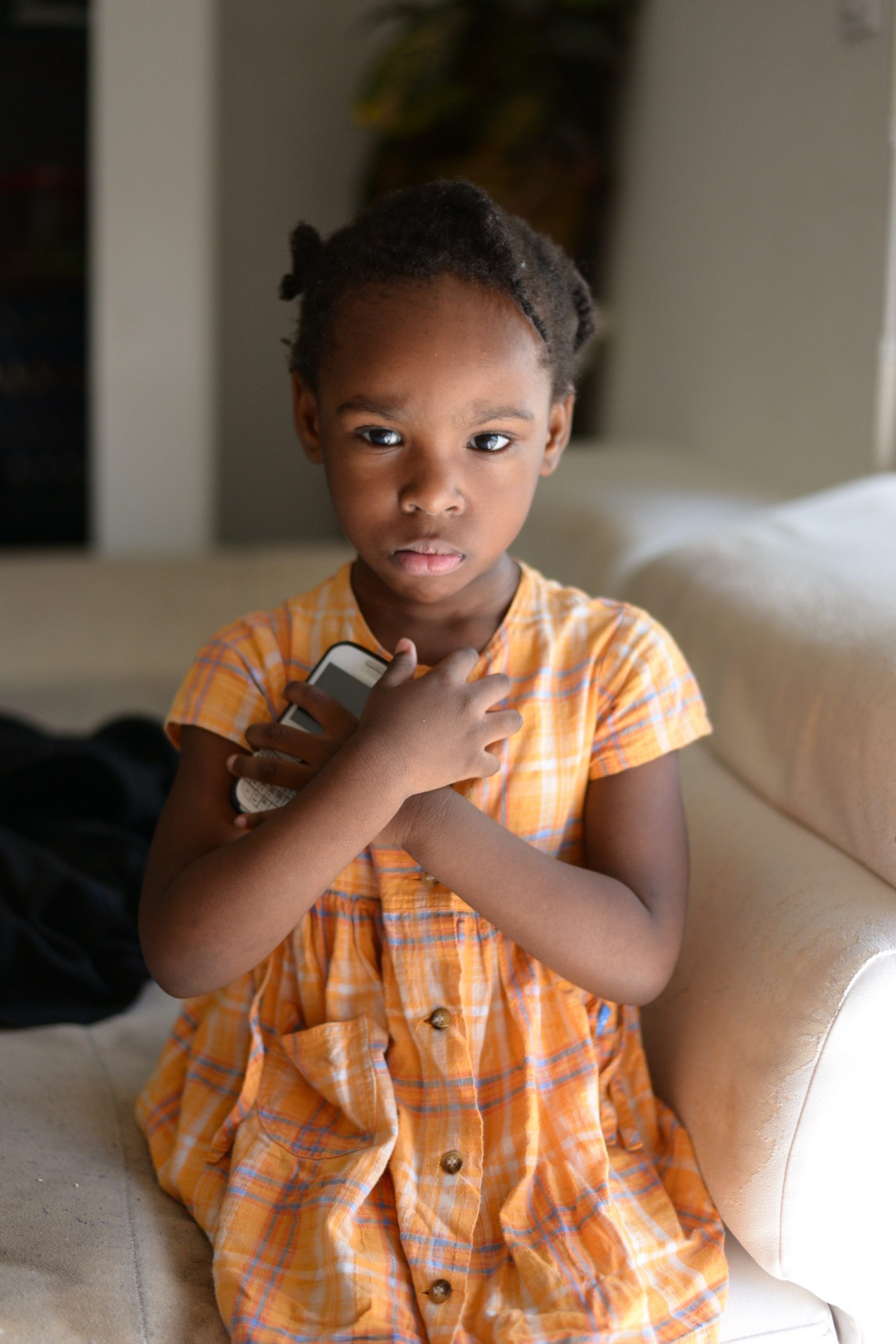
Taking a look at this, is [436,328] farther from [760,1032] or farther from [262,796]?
[760,1032]

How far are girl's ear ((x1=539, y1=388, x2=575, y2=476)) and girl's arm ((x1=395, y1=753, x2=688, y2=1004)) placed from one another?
240 mm

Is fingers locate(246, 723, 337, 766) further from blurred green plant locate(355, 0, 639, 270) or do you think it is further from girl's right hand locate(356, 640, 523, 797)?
blurred green plant locate(355, 0, 639, 270)

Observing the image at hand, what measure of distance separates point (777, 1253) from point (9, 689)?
1374 mm

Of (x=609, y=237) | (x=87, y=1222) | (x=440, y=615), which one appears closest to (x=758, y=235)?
(x=609, y=237)

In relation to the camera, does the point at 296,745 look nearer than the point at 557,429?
Yes

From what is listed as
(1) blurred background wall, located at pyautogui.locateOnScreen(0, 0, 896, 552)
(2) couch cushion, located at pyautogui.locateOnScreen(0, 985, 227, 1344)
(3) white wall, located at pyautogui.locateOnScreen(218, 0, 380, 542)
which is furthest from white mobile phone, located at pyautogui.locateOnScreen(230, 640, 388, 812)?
(3) white wall, located at pyautogui.locateOnScreen(218, 0, 380, 542)

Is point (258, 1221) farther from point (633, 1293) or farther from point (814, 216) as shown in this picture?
point (814, 216)

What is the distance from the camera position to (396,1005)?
0.85 m

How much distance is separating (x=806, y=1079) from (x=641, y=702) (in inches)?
10.6

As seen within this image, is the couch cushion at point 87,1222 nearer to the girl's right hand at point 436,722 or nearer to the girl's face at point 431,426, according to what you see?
the girl's right hand at point 436,722

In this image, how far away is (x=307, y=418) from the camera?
929mm

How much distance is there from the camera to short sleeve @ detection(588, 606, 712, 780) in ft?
2.88

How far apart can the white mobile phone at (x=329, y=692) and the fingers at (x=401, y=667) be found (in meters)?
0.03

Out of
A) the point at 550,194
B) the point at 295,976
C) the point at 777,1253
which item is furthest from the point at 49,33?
the point at 777,1253
